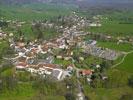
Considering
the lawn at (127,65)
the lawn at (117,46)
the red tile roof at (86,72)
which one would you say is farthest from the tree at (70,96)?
the lawn at (117,46)

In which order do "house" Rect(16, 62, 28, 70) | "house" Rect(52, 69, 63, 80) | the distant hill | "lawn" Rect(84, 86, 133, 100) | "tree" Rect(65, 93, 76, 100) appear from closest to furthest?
"tree" Rect(65, 93, 76, 100), "lawn" Rect(84, 86, 133, 100), "house" Rect(52, 69, 63, 80), "house" Rect(16, 62, 28, 70), the distant hill

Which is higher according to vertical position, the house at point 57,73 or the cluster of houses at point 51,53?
the house at point 57,73

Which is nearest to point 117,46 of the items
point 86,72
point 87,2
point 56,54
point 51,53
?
point 56,54

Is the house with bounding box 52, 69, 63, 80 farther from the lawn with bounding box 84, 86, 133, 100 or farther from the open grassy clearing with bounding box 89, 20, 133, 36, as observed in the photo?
the open grassy clearing with bounding box 89, 20, 133, 36

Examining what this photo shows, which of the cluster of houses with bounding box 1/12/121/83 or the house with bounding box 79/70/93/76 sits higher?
the house with bounding box 79/70/93/76

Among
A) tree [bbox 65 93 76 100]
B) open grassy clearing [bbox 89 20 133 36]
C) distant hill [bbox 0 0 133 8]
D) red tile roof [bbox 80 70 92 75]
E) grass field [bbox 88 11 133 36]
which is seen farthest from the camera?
distant hill [bbox 0 0 133 8]

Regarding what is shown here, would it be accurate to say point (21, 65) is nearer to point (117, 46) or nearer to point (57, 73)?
point (57, 73)

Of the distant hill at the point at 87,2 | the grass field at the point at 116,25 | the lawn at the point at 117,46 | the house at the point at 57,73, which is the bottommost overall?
the distant hill at the point at 87,2

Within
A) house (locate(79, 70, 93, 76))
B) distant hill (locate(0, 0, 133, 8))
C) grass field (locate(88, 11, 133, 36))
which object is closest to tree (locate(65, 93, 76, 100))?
house (locate(79, 70, 93, 76))

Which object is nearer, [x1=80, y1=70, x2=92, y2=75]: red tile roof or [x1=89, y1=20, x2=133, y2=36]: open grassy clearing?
[x1=80, y1=70, x2=92, y2=75]: red tile roof

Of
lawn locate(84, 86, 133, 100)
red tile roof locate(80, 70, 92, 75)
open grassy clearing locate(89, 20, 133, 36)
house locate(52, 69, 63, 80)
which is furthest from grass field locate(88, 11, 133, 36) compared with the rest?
lawn locate(84, 86, 133, 100)

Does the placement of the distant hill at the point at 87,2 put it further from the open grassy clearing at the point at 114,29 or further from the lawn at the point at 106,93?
the lawn at the point at 106,93

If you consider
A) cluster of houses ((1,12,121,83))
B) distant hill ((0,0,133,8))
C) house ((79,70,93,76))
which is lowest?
distant hill ((0,0,133,8))

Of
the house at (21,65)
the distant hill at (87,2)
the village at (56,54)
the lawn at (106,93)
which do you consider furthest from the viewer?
the distant hill at (87,2)
